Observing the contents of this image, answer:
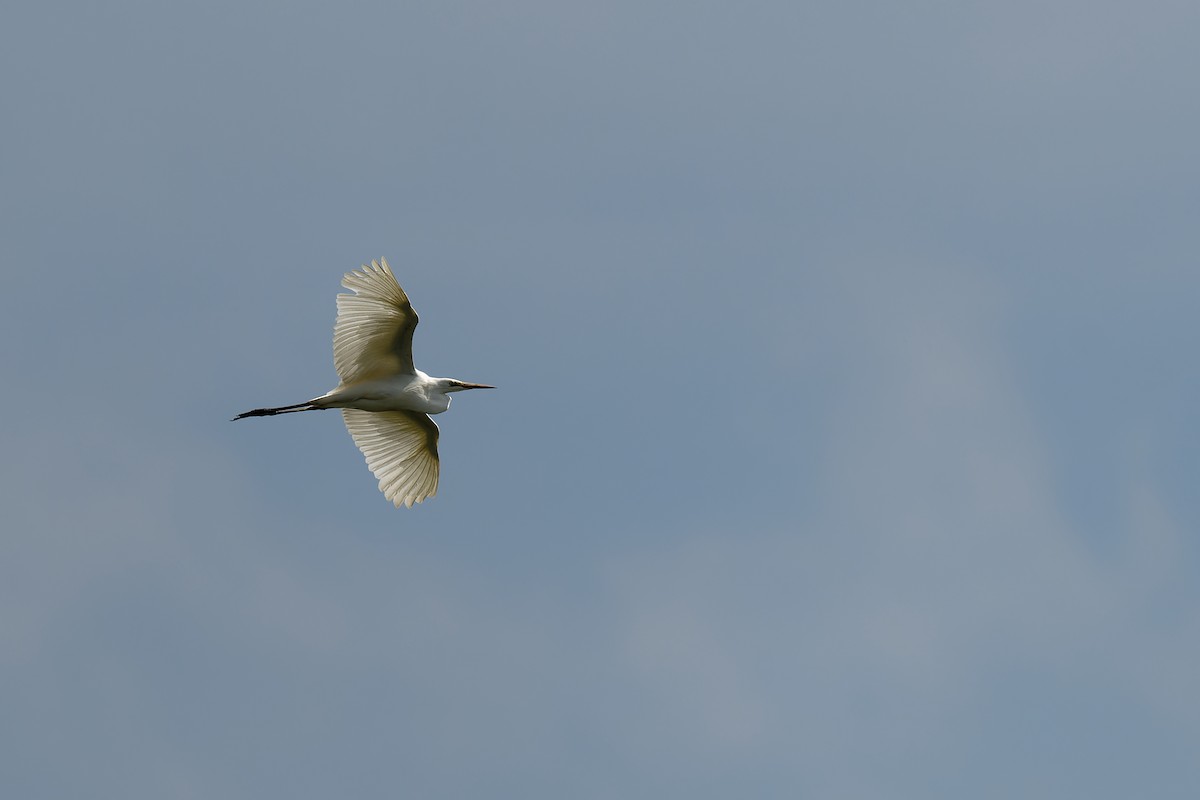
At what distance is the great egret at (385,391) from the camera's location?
28.2 metres

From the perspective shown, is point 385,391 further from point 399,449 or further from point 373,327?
point 399,449

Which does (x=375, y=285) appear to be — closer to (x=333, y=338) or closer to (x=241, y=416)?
(x=333, y=338)

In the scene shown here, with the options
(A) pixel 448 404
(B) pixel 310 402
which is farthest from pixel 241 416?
(A) pixel 448 404

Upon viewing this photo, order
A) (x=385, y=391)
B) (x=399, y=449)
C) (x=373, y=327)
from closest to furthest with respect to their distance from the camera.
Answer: (x=373, y=327) < (x=385, y=391) < (x=399, y=449)

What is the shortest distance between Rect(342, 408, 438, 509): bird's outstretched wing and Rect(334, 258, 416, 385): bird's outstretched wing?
178cm

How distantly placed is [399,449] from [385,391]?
230cm

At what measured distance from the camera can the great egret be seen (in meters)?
28.2

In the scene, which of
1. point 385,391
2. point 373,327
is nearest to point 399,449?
point 385,391

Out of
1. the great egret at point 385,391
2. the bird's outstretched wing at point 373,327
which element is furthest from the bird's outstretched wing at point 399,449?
the bird's outstretched wing at point 373,327

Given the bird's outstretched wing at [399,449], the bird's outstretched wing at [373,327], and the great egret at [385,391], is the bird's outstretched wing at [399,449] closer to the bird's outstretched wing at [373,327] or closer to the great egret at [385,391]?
the great egret at [385,391]

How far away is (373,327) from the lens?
28.6 meters

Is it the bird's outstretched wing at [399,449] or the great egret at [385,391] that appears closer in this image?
the great egret at [385,391]

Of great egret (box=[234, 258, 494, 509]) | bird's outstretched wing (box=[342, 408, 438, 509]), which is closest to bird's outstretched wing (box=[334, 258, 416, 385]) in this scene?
great egret (box=[234, 258, 494, 509])

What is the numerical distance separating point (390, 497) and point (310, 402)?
2.59 meters
